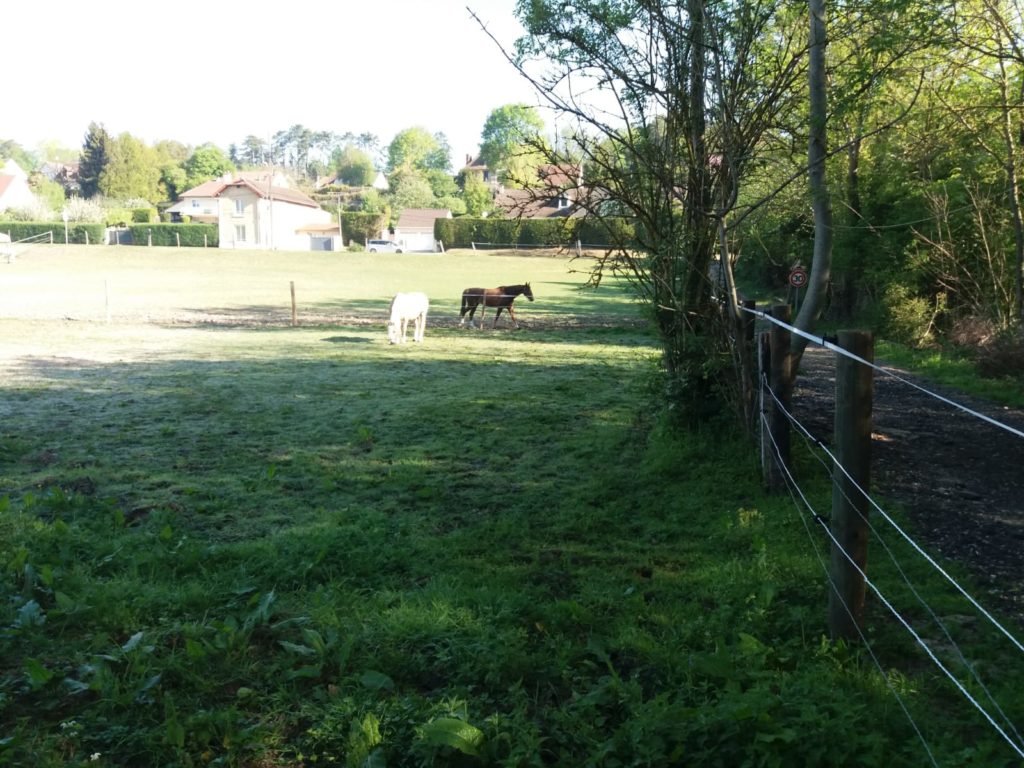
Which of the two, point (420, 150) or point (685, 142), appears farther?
point (420, 150)

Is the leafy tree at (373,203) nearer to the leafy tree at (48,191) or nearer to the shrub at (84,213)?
the shrub at (84,213)

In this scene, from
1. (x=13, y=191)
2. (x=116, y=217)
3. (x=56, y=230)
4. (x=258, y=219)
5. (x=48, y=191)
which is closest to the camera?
(x=56, y=230)

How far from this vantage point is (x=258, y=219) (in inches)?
3561

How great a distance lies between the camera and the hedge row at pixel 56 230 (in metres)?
72.6

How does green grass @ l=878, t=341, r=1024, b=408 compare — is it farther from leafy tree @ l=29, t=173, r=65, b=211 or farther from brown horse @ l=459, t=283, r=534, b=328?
leafy tree @ l=29, t=173, r=65, b=211

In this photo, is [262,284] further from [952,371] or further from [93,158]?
[93,158]

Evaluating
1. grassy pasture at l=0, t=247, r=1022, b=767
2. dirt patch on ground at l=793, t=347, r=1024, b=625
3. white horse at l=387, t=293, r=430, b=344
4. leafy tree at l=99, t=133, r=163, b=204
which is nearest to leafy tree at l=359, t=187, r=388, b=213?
leafy tree at l=99, t=133, r=163, b=204

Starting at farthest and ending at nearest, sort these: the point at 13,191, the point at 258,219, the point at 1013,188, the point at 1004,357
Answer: the point at 13,191 < the point at 258,219 < the point at 1013,188 < the point at 1004,357

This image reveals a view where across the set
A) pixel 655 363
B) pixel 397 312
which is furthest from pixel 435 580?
pixel 397 312

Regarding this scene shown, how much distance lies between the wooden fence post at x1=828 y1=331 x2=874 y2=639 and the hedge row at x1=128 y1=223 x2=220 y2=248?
259 ft

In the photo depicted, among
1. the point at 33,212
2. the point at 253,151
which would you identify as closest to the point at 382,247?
the point at 33,212

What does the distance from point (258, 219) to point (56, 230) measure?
2101 cm

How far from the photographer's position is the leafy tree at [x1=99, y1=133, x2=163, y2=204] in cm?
10700

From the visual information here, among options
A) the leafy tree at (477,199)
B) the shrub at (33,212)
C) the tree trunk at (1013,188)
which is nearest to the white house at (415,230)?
the leafy tree at (477,199)
